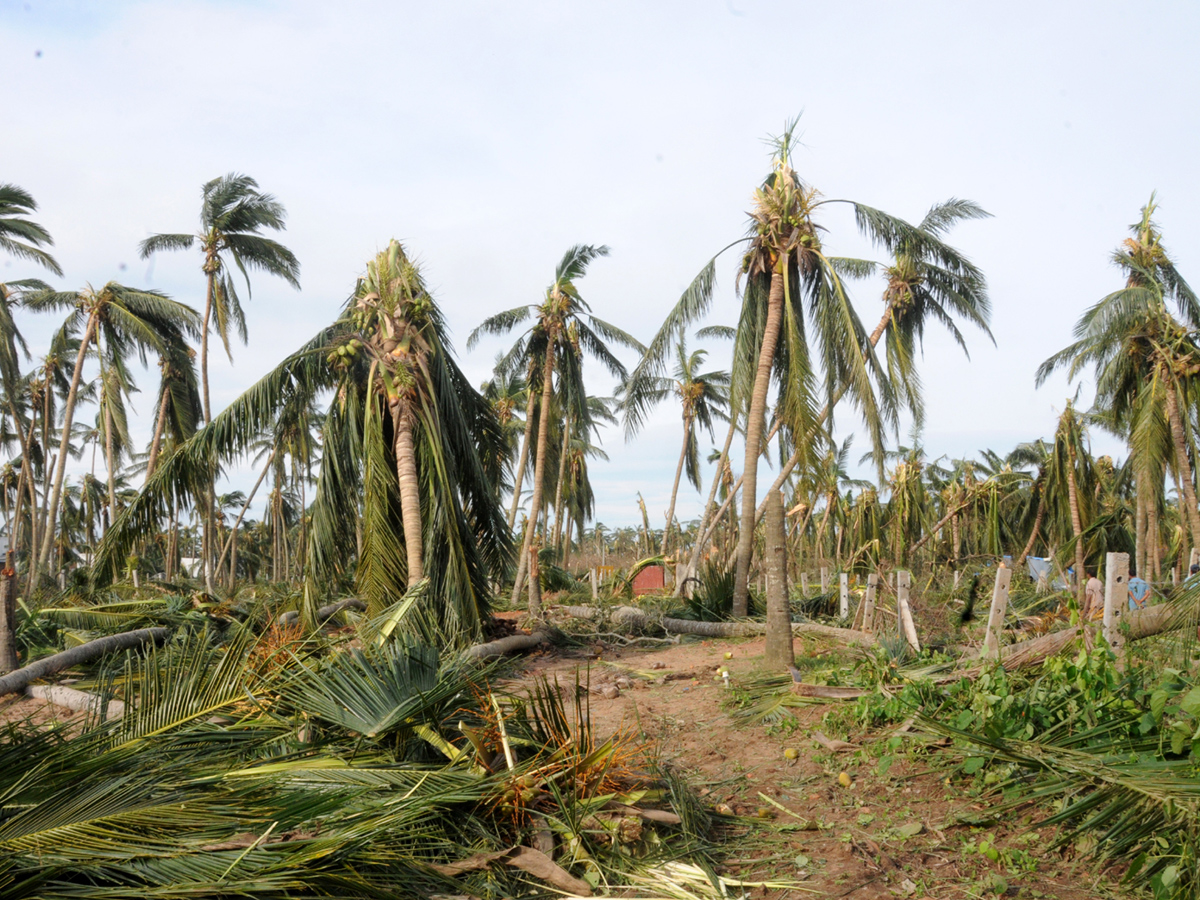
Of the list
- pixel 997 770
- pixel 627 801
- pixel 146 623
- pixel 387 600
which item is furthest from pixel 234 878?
pixel 146 623

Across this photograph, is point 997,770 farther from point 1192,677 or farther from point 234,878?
point 234,878

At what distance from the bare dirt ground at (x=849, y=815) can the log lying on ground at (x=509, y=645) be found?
7.13 feet

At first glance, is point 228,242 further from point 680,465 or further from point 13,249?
point 680,465

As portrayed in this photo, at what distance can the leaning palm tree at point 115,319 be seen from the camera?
18.4 m

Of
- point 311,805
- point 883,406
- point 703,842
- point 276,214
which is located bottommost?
point 703,842

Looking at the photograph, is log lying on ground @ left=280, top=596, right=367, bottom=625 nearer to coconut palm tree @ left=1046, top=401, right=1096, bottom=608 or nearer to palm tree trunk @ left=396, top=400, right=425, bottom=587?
palm tree trunk @ left=396, top=400, right=425, bottom=587

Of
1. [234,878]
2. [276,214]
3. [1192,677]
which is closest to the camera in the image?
[234,878]

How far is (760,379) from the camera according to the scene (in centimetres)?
1295

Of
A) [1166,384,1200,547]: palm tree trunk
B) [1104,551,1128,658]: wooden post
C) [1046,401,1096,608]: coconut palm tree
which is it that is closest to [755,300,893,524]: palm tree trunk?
[1104,551,1128,658]: wooden post

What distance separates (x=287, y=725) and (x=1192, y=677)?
507 cm

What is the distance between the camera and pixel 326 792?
3273mm

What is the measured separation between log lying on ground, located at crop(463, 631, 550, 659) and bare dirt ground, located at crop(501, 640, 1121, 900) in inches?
85.5

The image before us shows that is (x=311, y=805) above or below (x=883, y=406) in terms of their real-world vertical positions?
below

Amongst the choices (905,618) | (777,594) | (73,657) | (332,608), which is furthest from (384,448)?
(905,618)
